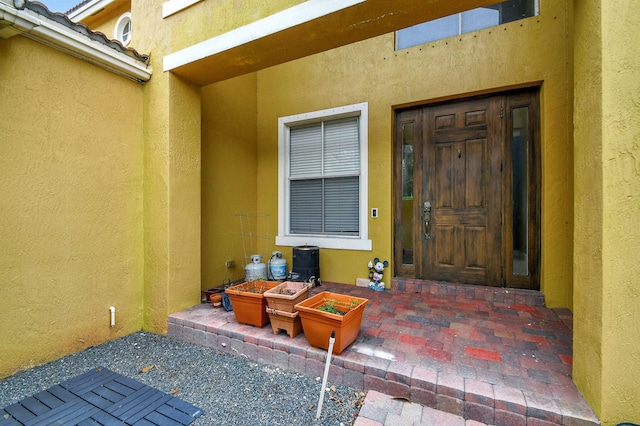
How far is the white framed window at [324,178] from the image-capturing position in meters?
3.75

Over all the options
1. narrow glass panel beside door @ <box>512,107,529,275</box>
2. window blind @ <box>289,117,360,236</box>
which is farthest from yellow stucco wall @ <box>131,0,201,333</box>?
narrow glass panel beside door @ <box>512,107,529,275</box>

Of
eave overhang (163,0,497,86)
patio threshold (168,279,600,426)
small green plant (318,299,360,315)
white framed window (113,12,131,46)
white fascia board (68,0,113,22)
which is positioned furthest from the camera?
white framed window (113,12,131,46)

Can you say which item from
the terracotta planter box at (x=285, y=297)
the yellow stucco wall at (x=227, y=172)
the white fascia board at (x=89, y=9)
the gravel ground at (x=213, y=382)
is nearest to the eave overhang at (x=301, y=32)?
the yellow stucco wall at (x=227, y=172)

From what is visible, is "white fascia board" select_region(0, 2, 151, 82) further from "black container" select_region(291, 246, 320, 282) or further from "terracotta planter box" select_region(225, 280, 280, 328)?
"black container" select_region(291, 246, 320, 282)

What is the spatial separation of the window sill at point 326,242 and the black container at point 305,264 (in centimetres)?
24

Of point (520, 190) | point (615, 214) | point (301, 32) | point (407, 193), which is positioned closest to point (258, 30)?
point (301, 32)

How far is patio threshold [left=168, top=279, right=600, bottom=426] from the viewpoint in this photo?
60.8 inches

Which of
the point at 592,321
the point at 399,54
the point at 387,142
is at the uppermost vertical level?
the point at 399,54

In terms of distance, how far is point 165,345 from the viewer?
100 inches

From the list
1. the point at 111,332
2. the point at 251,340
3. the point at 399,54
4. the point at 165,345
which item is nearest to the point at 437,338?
the point at 251,340

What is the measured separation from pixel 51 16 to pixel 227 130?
6.16ft

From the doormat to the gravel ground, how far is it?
0.07 m

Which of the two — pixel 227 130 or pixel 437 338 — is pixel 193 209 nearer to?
pixel 227 130

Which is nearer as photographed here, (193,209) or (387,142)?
(193,209)
